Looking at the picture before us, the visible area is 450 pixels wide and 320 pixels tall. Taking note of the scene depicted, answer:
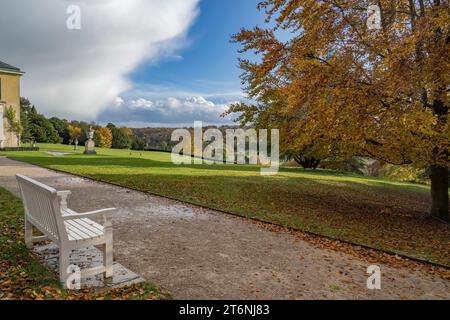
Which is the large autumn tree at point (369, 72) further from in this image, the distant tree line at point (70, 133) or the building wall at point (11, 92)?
the distant tree line at point (70, 133)

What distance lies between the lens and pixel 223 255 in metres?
5.11

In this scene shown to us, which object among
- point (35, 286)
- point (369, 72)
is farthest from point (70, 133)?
point (35, 286)

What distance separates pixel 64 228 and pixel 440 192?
1069cm

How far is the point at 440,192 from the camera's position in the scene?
9742 mm

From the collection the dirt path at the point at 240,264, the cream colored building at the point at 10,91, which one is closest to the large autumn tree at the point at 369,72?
the dirt path at the point at 240,264

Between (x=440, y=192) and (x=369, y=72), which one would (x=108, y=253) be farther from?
(x=440, y=192)

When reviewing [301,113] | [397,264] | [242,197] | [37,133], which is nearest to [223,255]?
[397,264]

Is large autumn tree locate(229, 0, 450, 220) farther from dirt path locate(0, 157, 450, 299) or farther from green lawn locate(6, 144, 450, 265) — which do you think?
dirt path locate(0, 157, 450, 299)

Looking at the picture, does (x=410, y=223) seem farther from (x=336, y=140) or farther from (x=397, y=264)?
(x=397, y=264)

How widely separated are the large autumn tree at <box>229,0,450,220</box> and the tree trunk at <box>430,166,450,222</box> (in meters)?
0.28

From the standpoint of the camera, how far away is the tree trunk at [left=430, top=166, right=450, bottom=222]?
→ 955 centimetres

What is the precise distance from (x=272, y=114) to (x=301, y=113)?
1.12 m

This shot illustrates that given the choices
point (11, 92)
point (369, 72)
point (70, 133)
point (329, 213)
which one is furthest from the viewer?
point (70, 133)

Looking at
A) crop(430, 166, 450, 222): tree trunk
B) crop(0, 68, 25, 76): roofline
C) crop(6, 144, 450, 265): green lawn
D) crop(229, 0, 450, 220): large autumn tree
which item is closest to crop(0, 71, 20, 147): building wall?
crop(0, 68, 25, 76): roofline
